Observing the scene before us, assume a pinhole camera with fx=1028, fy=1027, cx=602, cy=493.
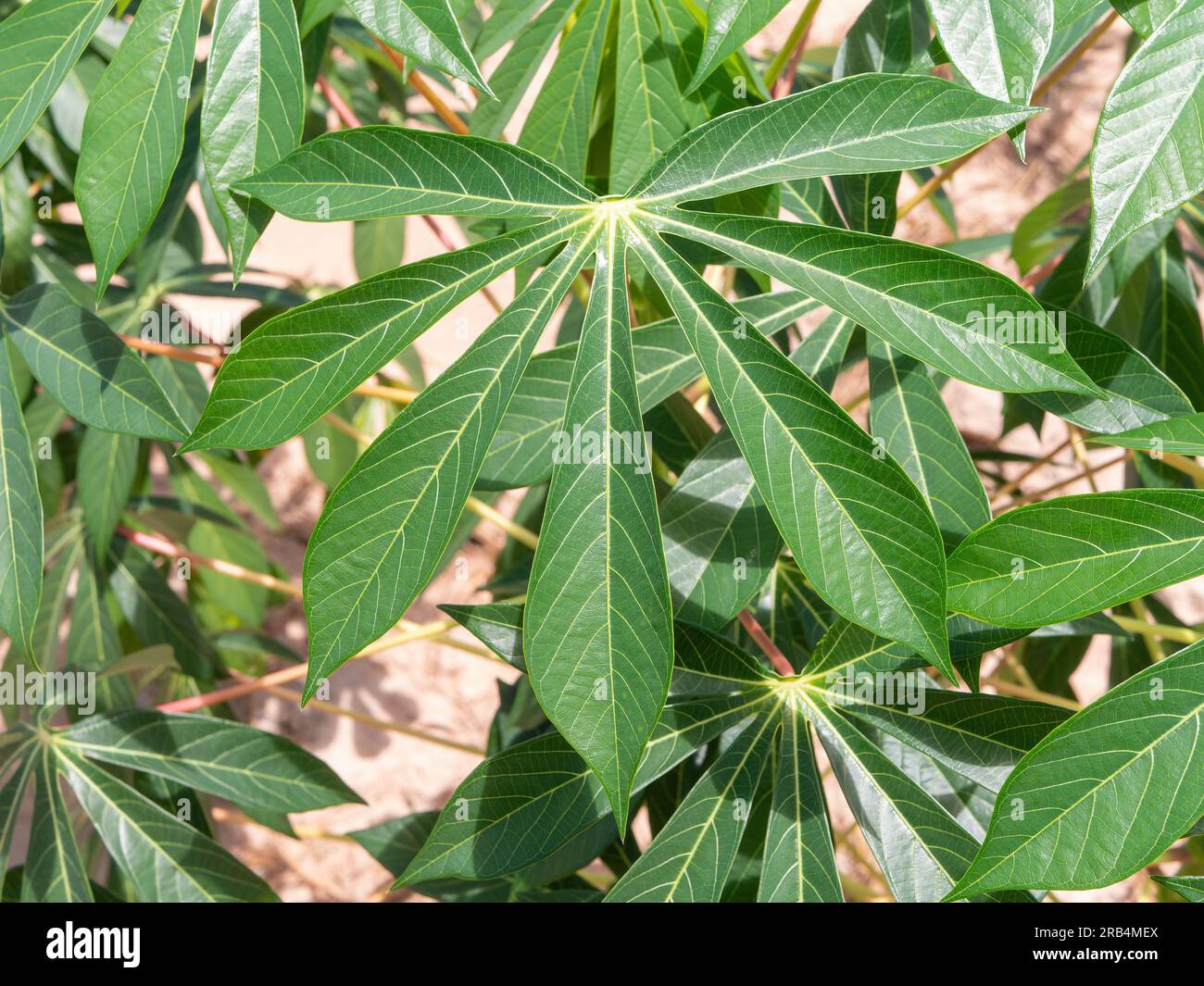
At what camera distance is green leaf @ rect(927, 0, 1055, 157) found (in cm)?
68

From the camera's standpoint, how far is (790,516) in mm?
655

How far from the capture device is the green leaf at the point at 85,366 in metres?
0.84

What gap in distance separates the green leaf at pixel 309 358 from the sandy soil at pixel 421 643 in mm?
1551

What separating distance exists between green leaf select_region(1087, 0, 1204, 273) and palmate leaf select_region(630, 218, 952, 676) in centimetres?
20

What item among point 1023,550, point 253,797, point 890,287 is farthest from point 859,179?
point 253,797

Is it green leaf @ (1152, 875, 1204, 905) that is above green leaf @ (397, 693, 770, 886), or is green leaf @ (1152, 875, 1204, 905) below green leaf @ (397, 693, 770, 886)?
below

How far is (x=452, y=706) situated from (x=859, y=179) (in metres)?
1.88

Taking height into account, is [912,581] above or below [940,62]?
below

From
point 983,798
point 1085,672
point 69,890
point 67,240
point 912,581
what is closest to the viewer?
point 912,581

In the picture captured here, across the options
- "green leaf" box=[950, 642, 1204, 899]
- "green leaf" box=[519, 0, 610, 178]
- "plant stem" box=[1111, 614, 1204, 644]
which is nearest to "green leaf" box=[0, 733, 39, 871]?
"green leaf" box=[519, 0, 610, 178]

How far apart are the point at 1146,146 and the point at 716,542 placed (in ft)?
1.36

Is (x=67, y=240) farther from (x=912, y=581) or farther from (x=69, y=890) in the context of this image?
(x=912, y=581)

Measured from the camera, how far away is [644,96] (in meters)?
0.85

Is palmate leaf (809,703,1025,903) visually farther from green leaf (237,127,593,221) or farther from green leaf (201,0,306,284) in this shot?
green leaf (201,0,306,284)
